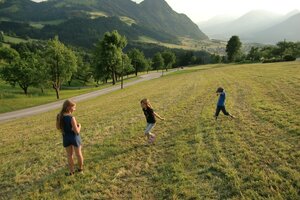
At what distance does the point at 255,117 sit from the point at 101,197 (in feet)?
34.2

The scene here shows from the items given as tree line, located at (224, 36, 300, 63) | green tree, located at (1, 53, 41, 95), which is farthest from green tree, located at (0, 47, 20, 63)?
tree line, located at (224, 36, 300, 63)

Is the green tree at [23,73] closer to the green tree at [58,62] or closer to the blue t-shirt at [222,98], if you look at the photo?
the green tree at [58,62]

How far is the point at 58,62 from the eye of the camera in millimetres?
47844

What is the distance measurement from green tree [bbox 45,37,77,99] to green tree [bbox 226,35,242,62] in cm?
9324

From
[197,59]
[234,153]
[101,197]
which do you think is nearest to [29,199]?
[101,197]

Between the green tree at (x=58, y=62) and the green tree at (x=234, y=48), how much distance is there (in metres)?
93.2

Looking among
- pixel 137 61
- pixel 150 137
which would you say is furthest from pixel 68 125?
pixel 137 61

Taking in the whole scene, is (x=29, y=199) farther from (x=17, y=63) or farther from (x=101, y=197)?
(x=17, y=63)

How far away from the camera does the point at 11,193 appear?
24.9ft

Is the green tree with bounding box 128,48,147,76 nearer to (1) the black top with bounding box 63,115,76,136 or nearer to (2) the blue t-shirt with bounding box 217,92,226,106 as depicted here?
(2) the blue t-shirt with bounding box 217,92,226,106

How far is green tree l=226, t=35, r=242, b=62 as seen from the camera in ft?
388

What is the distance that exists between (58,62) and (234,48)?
3902 inches

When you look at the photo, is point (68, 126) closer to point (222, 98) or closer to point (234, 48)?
point (222, 98)

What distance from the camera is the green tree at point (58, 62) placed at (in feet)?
154
